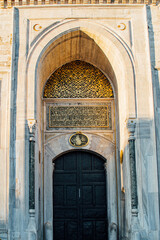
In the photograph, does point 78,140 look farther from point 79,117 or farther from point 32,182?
point 32,182

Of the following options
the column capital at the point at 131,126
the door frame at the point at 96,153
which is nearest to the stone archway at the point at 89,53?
the door frame at the point at 96,153

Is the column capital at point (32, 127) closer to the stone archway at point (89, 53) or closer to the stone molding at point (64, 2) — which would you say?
the stone archway at point (89, 53)

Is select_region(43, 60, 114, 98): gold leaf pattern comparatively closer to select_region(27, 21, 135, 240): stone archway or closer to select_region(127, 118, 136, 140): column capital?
select_region(27, 21, 135, 240): stone archway

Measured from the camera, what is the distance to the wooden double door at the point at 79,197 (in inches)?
342

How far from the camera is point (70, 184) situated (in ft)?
29.1

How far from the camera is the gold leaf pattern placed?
9.26 meters

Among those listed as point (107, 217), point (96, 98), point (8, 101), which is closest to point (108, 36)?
point (96, 98)

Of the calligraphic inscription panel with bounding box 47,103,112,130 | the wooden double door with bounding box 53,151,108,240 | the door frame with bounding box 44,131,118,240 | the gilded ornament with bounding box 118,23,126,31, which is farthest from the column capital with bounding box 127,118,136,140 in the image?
the gilded ornament with bounding box 118,23,126,31

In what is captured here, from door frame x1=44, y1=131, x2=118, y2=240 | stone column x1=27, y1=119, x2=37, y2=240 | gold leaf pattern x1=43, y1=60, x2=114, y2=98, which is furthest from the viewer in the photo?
gold leaf pattern x1=43, y1=60, x2=114, y2=98

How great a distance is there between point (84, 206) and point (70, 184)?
0.59m

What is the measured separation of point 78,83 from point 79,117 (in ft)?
2.79

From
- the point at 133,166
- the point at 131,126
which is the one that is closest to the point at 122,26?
the point at 131,126

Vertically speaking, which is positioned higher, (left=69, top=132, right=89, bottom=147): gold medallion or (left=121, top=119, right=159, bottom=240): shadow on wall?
(left=69, top=132, right=89, bottom=147): gold medallion

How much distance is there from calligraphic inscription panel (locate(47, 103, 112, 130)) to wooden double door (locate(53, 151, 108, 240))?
2.26ft
